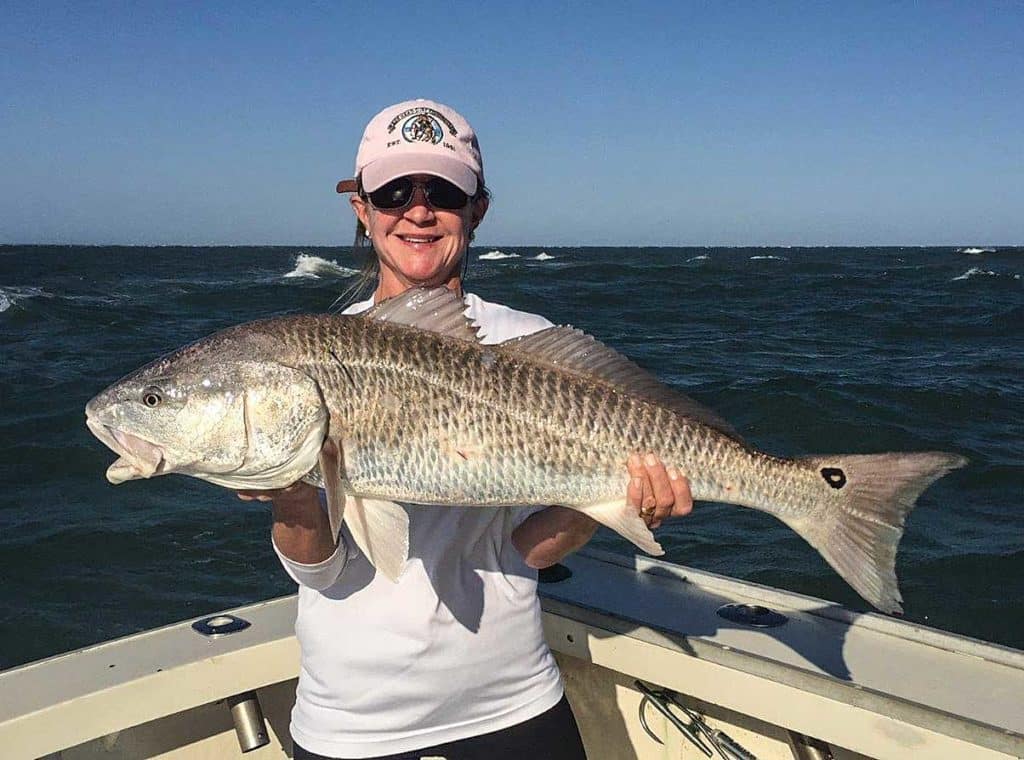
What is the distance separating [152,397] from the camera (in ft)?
8.77

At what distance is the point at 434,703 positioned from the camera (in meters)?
2.71

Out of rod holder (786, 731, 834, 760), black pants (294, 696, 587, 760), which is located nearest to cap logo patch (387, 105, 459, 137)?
black pants (294, 696, 587, 760)

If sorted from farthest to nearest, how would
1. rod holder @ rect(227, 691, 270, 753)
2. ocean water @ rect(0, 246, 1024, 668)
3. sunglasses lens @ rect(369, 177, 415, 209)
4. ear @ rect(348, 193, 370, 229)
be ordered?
ocean water @ rect(0, 246, 1024, 668)
rod holder @ rect(227, 691, 270, 753)
ear @ rect(348, 193, 370, 229)
sunglasses lens @ rect(369, 177, 415, 209)

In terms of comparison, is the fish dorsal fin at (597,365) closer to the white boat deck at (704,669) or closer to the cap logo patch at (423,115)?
the cap logo patch at (423,115)

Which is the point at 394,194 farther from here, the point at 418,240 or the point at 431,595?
the point at 431,595

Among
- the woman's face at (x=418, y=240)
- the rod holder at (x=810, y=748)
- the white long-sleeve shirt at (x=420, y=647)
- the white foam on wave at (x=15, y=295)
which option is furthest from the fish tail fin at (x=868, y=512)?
the white foam on wave at (x=15, y=295)

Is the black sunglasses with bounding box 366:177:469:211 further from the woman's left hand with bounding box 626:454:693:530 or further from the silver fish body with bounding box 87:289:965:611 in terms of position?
the woman's left hand with bounding box 626:454:693:530

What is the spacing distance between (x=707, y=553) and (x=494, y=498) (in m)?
5.65

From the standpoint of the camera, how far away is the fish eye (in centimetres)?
267

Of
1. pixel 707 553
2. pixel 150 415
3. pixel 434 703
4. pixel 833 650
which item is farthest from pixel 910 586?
pixel 150 415

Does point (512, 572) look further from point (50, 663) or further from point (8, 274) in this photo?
point (8, 274)

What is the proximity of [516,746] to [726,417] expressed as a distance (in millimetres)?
10060

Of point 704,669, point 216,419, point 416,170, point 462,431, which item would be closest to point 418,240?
point 416,170

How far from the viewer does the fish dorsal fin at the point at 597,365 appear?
112 inches
